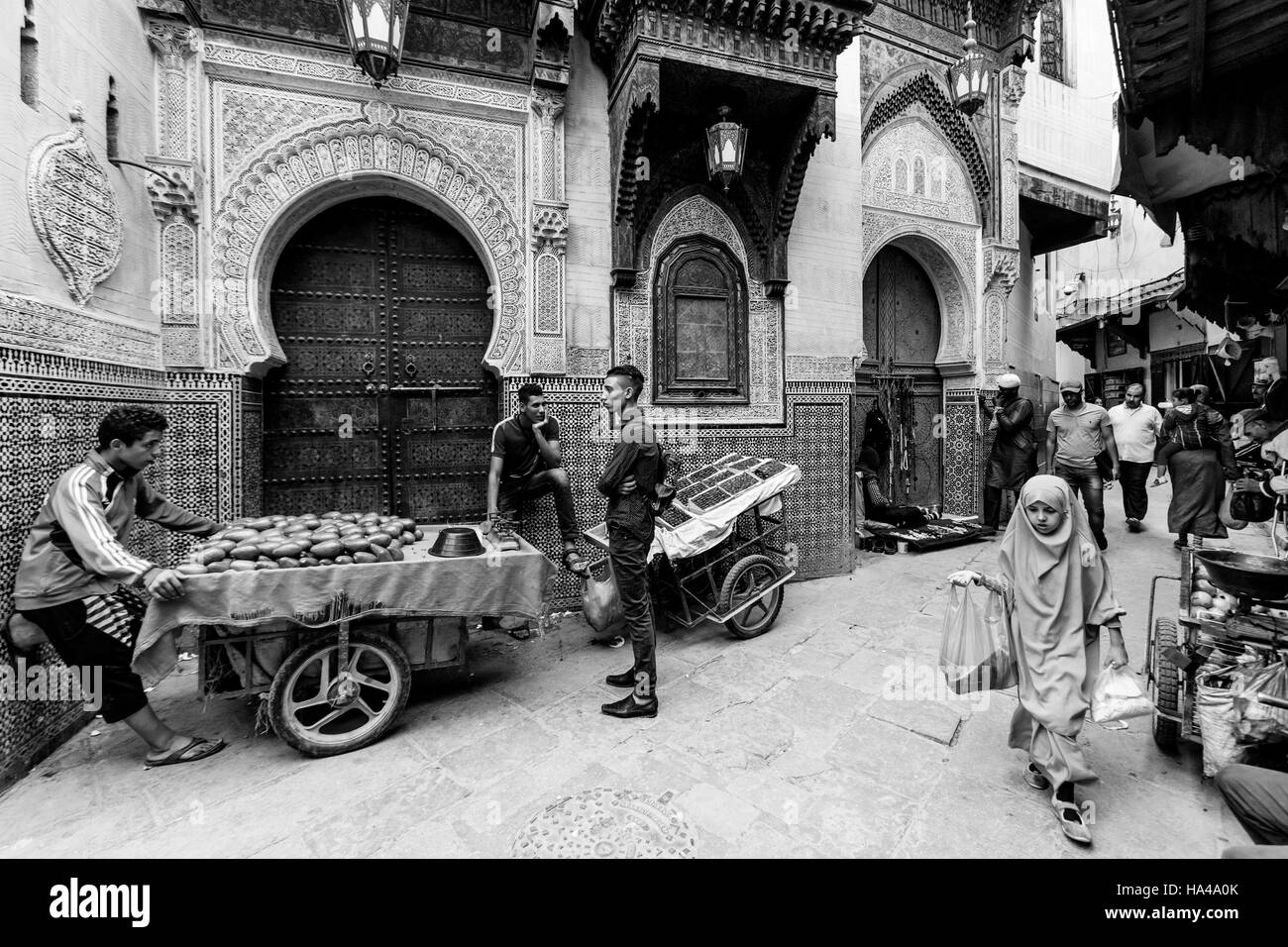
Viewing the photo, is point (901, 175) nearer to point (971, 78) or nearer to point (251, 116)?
point (971, 78)

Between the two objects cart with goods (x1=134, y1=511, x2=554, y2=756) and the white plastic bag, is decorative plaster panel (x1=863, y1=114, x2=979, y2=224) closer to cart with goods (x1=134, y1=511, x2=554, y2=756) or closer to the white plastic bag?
the white plastic bag

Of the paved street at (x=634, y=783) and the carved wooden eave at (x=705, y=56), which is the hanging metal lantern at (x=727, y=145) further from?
the paved street at (x=634, y=783)

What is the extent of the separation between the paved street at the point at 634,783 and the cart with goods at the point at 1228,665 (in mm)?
323

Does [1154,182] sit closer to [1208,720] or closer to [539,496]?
[1208,720]

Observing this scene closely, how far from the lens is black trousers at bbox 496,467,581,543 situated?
5.02 m

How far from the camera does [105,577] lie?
2.73 metres

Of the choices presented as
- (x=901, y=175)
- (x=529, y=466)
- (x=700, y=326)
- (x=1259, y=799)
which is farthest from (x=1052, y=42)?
(x=1259, y=799)

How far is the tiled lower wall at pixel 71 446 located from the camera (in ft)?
9.53

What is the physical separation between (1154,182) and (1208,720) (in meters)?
6.62

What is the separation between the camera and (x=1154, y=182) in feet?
20.5

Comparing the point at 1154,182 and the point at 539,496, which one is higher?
the point at 1154,182

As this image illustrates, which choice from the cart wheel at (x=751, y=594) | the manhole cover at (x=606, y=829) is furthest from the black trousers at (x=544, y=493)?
the manhole cover at (x=606, y=829)

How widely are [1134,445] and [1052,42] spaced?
7.87 metres
